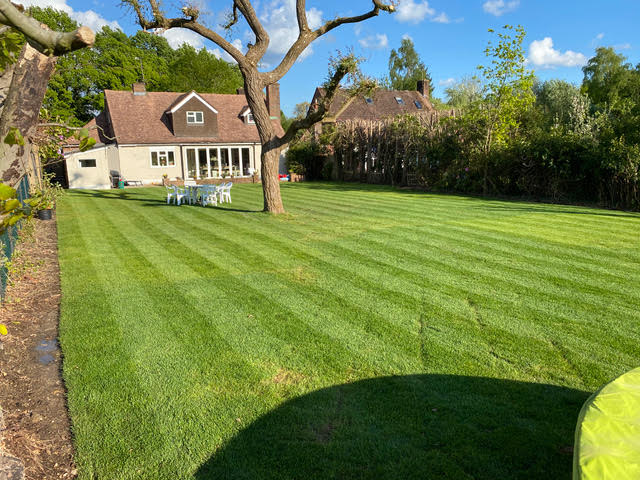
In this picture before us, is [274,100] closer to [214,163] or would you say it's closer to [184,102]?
[214,163]

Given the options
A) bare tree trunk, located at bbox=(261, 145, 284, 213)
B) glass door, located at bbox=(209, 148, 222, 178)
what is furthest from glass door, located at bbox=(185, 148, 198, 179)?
bare tree trunk, located at bbox=(261, 145, 284, 213)

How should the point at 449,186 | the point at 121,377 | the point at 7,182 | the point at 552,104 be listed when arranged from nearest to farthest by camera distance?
the point at 7,182 < the point at 121,377 < the point at 449,186 < the point at 552,104

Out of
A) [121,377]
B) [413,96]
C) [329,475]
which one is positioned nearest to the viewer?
[329,475]

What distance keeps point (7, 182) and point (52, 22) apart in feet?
157

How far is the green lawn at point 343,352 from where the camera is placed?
10.2 ft

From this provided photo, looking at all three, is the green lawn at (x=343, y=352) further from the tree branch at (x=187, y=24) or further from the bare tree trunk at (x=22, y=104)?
the tree branch at (x=187, y=24)

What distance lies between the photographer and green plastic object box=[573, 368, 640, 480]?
5.23 feet

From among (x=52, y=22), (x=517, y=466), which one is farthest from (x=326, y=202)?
(x=52, y=22)

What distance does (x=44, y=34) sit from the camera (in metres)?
1.56

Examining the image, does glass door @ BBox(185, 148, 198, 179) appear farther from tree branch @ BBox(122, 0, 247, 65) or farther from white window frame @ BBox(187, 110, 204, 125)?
tree branch @ BBox(122, 0, 247, 65)

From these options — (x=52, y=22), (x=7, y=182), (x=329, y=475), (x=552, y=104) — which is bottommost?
(x=329, y=475)

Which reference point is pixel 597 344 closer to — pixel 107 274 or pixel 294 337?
pixel 294 337

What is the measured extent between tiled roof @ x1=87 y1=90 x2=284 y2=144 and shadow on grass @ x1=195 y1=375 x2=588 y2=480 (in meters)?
26.2

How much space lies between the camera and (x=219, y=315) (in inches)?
222
